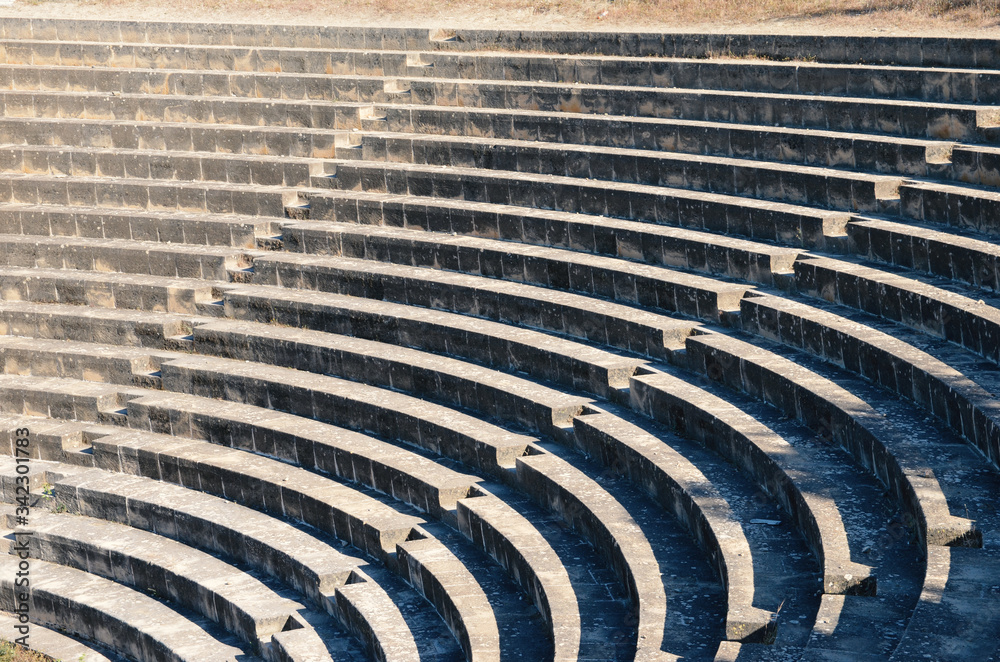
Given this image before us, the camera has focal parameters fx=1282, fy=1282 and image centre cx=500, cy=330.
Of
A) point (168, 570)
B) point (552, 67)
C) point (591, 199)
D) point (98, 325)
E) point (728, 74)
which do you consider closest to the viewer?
point (168, 570)

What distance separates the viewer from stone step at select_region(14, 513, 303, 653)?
11.1m

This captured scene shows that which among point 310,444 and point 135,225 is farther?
point 135,225

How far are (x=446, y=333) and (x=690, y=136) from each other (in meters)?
3.54

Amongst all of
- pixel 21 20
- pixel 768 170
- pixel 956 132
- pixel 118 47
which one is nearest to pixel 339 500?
pixel 768 170

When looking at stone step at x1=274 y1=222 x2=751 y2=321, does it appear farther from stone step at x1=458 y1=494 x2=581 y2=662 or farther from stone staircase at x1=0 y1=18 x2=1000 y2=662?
stone step at x1=458 y1=494 x2=581 y2=662

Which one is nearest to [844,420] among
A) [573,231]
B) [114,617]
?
[573,231]

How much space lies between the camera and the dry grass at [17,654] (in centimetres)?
1166

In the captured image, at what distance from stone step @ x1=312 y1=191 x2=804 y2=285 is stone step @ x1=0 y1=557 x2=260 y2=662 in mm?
5448

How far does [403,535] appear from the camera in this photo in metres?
11.3

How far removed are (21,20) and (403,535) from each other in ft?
41.7

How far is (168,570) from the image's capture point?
11953 mm

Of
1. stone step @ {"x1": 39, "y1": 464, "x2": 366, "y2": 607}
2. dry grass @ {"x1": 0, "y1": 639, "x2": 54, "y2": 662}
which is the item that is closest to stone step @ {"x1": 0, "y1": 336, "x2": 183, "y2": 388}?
stone step @ {"x1": 39, "y1": 464, "x2": 366, "y2": 607}

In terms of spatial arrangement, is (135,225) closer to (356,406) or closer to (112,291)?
(112,291)

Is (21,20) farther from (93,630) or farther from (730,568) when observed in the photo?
(730,568)
